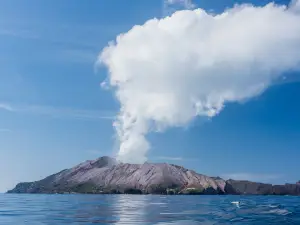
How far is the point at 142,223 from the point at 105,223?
8.15 metres

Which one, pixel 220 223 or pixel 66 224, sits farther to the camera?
pixel 220 223

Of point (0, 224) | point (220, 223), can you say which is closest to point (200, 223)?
point (220, 223)

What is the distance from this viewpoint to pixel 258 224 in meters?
85.1

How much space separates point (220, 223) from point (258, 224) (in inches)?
338

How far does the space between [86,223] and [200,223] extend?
25.9 meters

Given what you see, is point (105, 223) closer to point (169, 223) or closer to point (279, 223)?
point (169, 223)

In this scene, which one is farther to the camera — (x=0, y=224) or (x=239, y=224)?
(x=239, y=224)

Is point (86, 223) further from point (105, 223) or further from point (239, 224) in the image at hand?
point (239, 224)

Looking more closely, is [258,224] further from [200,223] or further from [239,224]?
[200,223]

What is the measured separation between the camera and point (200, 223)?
280ft

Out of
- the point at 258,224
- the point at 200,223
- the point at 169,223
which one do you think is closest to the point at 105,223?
the point at 169,223

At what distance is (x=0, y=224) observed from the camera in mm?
78250

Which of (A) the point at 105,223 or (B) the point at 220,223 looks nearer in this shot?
(A) the point at 105,223

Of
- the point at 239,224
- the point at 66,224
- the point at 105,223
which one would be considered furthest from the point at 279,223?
the point at 66,224
